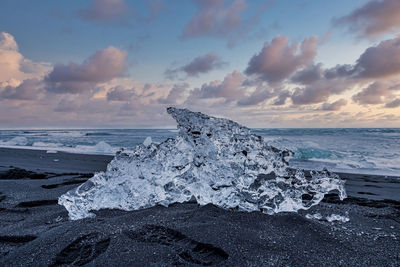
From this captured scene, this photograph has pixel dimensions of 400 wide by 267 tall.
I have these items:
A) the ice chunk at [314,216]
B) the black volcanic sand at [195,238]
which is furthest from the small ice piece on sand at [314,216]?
the black volcanic sand at [195,238]

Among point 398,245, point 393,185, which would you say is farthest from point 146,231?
point 393,185

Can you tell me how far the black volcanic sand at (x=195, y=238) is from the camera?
174cm

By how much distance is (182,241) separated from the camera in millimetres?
1947

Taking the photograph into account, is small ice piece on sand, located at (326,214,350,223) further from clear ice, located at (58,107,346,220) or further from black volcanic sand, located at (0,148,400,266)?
clear ice, located at (58,107,346,220)

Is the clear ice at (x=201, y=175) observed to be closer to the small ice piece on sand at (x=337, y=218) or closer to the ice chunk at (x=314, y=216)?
the ice chunk at (x=314, y=216)

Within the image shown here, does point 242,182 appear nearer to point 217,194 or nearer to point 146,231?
point 217,194

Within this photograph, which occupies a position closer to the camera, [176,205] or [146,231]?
[146,231]

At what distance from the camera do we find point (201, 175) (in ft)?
8.96

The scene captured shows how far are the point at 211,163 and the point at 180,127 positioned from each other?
522 mm

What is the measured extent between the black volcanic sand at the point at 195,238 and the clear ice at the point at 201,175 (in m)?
0.16

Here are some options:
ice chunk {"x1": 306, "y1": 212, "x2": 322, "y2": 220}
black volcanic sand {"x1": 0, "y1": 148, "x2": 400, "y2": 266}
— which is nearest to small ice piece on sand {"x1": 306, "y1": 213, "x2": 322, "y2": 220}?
ice chunk {"x1": 306, "y1": 212, "x2": 322, "y2": 220}

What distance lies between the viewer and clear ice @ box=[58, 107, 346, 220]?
267 cm

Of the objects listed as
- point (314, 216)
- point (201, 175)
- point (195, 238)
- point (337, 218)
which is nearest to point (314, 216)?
point (314, 216)

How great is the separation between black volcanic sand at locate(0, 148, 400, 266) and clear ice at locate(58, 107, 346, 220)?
0.53 ft
